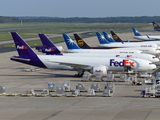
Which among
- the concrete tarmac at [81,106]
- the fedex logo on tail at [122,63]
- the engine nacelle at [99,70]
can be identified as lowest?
the concrete tarmac at [81,106]

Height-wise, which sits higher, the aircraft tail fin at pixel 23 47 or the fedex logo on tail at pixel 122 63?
the aircraft tail fin at pixel 23 47

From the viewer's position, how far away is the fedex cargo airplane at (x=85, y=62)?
198ft

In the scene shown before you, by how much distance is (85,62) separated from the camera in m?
61.5

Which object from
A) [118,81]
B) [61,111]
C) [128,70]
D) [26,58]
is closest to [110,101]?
[61,111]

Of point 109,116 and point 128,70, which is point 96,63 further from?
point 109,116

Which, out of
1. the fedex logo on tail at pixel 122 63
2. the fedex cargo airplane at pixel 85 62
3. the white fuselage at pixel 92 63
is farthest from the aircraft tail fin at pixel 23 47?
the fedex logo on tail at pixel 122 63

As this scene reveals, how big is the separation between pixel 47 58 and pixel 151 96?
2195 centimetres

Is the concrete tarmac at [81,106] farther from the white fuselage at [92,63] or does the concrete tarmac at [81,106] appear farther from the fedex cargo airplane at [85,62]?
the white fuselage at [92,63]

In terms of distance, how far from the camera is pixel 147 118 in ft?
112

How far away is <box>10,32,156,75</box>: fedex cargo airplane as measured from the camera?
198ft

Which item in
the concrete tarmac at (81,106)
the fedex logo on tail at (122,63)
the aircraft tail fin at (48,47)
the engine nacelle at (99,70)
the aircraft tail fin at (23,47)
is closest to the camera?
the concrete tarmac at (81,106)

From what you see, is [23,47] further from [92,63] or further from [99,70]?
[99,70]

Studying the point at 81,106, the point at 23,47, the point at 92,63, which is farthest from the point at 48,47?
the point at 81,106

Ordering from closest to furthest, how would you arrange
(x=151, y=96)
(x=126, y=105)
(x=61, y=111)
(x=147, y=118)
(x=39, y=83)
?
(x=147, y=118) → (x=61, y=111) → (x=126, y=105) → (x=151, y=96) → (x=39, y=83)
